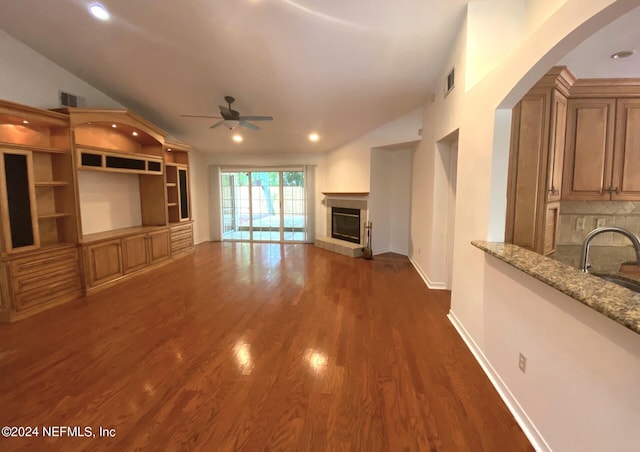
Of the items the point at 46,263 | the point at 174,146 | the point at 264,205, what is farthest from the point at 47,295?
the point at 264,205

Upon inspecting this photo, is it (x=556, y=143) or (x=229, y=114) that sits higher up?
(x=229, y=114)

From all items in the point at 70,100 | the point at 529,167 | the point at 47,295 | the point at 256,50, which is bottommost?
the point at 47,295

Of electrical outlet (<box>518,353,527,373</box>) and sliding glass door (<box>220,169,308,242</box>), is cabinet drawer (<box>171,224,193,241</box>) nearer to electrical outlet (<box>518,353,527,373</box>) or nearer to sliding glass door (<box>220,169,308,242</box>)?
sliding glass door (<box>220,169,308,242</box>)

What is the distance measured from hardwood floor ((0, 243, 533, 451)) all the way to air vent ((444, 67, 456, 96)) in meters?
2.50

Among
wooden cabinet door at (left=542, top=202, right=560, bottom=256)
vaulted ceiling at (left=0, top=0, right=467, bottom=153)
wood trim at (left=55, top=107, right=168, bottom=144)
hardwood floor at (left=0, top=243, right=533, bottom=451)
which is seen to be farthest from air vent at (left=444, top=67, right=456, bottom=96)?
wood trim at (left=55, top=107, right=168, bottom=144)

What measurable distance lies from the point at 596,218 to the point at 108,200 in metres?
6.74

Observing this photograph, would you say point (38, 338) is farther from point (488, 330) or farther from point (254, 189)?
point (254, 189)

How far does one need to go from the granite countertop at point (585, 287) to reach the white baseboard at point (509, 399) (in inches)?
35.1

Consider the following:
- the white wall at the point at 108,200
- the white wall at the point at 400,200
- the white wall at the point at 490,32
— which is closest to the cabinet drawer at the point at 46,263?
the white wall at the point at 108,200

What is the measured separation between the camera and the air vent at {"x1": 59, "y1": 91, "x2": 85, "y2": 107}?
4.05 meters

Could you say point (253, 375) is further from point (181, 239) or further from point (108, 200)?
point (181, 239)

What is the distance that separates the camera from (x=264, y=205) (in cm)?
766

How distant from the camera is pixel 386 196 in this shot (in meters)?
6.12

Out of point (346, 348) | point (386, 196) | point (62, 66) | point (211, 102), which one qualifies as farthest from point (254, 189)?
point (346, 348)
